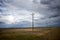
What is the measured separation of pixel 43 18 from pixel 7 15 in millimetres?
625

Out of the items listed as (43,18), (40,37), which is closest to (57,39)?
(40,37)

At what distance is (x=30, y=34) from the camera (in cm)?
216

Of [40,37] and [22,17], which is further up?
[22,17]

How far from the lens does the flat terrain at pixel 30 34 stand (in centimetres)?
212

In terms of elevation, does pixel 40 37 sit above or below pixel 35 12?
below

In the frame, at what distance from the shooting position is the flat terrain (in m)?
2.12

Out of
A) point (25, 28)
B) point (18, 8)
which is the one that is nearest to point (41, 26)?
point (25, 28)

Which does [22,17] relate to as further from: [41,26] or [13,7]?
[41,26]

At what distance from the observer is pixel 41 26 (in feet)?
7.10

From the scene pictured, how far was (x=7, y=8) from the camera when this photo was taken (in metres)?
2.13

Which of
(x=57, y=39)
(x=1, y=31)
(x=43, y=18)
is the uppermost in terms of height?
(x=43, y=18)

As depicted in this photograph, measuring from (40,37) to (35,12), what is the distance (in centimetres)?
44

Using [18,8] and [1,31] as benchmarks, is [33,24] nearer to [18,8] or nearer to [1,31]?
[18,8]

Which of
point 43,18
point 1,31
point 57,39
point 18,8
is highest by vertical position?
point 18,8
